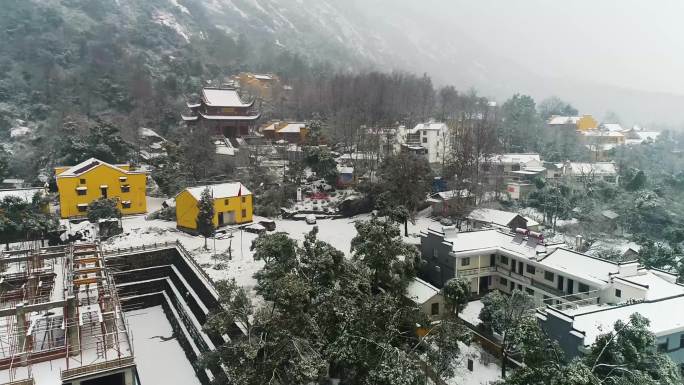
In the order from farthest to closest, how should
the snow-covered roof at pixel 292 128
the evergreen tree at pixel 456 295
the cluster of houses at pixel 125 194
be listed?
the snow-covered roof at pixel 292 128 < the cluster of houses at pixel 125 194 < the evergreen tree at pixel 456 295

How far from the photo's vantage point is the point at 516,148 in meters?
50.7

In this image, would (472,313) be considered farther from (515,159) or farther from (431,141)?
(431,141)

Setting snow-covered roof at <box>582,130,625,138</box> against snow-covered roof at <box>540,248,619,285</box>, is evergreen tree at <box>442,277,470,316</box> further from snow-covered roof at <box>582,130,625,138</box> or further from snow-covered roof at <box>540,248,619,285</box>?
snow-covered roof at <box>582,130,625,138</box>

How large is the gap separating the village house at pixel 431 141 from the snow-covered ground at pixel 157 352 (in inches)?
1076

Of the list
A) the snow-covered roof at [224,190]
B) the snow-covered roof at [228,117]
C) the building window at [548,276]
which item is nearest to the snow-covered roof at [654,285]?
the building window at [548,276]

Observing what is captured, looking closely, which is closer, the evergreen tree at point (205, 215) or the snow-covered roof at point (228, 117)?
the evergreen tree at point (205, 215)

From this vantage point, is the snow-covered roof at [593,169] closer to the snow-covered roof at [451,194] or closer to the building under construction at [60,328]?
the snow-covered roof at [451,194]

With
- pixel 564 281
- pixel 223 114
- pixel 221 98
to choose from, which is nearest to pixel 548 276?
pixel 564 281

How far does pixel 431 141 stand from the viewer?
44.5 meters

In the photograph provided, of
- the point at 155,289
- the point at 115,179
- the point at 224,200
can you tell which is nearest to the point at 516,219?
the point at 224,200

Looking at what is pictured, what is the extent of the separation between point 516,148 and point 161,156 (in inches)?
1426

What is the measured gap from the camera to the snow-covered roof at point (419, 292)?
18516 millimetres

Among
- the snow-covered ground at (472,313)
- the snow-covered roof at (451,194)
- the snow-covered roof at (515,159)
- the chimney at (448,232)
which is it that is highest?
the snow-covered roof at (515,159)

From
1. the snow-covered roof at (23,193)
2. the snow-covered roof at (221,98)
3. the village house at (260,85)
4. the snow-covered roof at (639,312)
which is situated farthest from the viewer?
the village house at (260,85)
